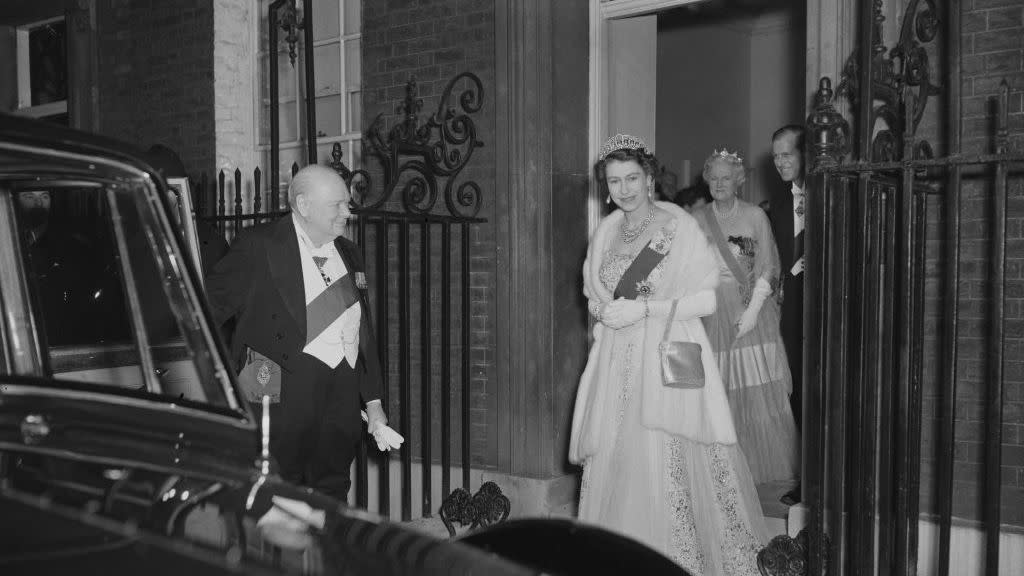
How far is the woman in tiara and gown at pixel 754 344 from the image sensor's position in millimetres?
6730

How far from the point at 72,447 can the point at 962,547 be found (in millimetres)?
4181

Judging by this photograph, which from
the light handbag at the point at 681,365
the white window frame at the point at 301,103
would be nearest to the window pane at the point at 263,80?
the white window frame at the point at 301,103

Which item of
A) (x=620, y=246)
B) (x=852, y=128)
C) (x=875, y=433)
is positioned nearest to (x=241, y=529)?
(x=875, y=433)

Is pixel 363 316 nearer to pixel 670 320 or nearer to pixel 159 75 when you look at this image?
pixel 670 320

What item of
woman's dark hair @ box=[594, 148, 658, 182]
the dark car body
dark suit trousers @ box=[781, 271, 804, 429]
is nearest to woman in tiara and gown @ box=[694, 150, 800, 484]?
dark suit trousers @ box=[781, 271, 804, 429]

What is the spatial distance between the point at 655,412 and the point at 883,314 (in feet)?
4.21

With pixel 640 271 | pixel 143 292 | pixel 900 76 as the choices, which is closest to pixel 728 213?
pixel 640 271

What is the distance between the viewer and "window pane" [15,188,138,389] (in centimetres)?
261

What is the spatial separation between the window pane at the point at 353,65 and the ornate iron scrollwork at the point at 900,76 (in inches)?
157

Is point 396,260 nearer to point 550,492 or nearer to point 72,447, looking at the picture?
point 550,492

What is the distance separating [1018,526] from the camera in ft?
15.9

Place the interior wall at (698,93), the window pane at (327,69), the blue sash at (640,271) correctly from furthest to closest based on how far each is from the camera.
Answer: the interior wall at (698,93)
the window pane at (327,69)
the blue sash at (640,271)

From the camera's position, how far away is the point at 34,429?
7.02 ft

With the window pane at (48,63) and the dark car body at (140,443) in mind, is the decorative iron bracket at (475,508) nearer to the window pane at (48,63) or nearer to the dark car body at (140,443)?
the dark car body at (140,443)
